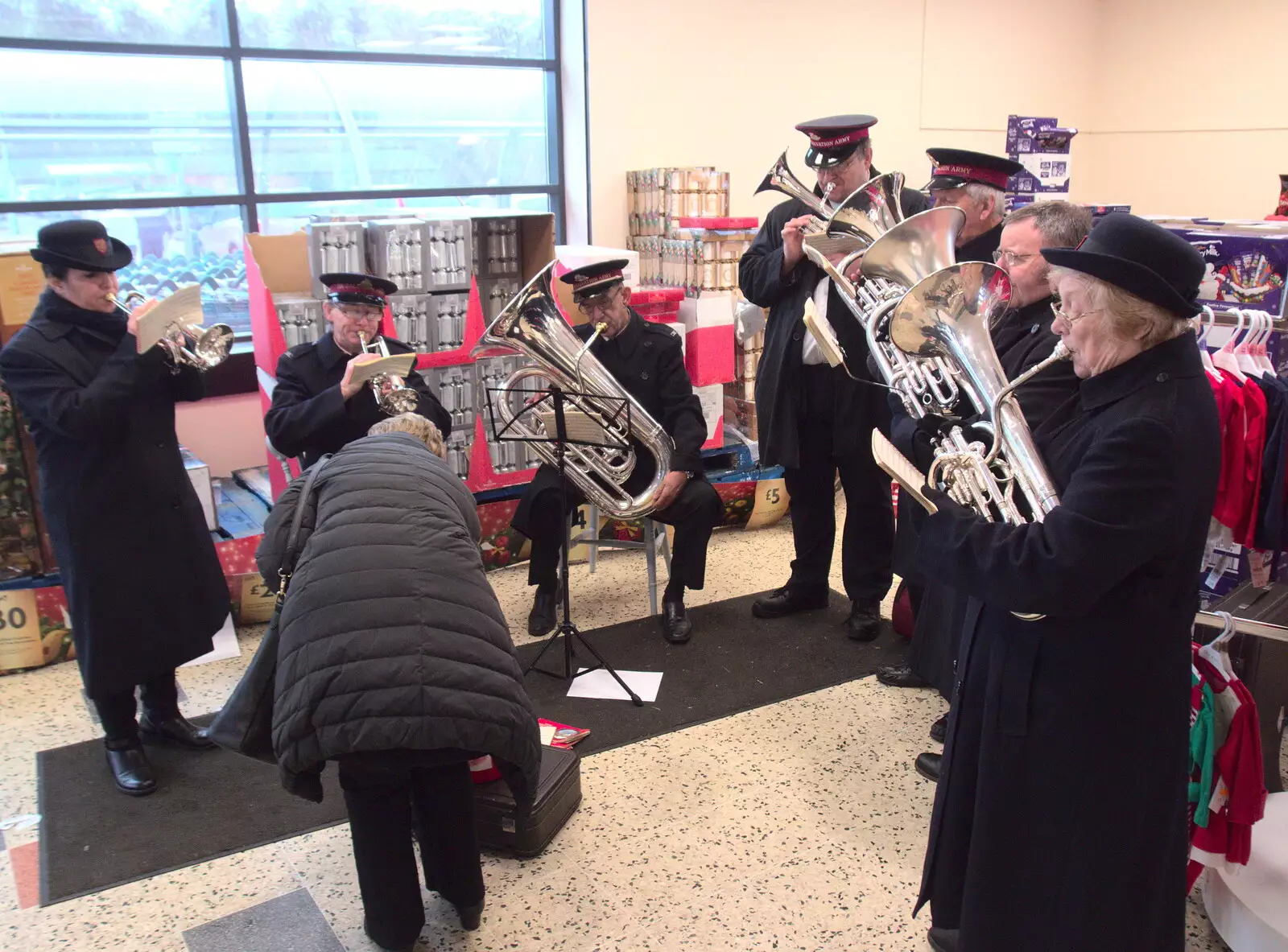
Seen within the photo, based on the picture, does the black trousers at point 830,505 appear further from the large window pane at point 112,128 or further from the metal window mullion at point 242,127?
the large window pane at point 112,128

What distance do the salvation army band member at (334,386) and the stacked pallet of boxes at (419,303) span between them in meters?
0.65

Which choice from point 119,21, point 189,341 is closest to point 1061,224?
point 189,341

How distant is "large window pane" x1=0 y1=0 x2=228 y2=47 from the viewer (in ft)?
15.0

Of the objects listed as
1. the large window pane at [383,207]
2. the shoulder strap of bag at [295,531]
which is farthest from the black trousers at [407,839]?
the large window pane at [383,207]

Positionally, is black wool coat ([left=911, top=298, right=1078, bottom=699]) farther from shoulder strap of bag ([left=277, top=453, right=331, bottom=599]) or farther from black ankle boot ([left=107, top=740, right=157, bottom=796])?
black ankle boot ([left=107, top=740, right=157, bottom=796])

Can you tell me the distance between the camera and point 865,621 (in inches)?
157

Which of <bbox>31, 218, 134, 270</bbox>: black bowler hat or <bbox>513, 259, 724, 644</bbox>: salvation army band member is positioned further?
<bbox>513, 259, 724, 644</bbox>: salvation army band member

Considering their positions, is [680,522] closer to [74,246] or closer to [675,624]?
[675,624]

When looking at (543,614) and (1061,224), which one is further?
(543,614)

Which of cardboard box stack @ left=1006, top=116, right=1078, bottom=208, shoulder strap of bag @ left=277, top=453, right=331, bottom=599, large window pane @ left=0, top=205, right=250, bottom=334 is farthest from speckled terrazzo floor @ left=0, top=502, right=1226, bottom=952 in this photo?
cardboard box stack @ left=1006, top=116, right=1078, bottom=208

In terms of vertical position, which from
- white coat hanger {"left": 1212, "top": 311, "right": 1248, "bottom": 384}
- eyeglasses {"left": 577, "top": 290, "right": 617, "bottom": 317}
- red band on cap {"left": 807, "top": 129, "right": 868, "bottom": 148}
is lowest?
white coat hanger {"left": 1212, "top": 311, "right": 1248, "bottom": 384}

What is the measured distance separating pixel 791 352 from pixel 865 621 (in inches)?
44.8

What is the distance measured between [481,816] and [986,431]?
172cm

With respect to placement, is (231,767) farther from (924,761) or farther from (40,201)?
(40,201)
